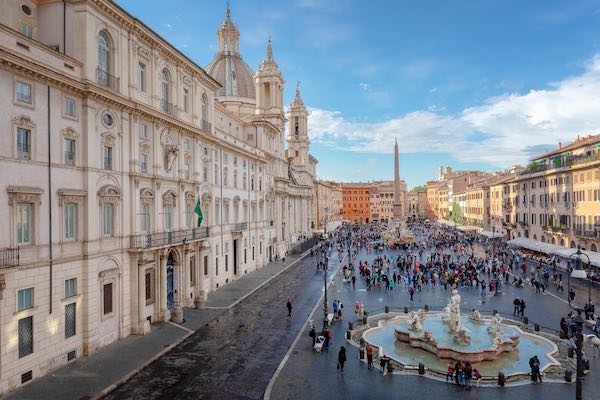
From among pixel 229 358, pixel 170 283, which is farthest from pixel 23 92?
pixel 170 283

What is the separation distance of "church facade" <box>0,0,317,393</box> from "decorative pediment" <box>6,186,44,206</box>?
0.05 meters

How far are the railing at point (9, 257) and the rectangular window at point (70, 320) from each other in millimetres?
3631

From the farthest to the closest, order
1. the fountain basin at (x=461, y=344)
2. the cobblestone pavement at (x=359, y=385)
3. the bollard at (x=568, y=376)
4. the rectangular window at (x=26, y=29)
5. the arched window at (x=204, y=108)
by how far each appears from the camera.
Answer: the arched window at (x=204, y=108) < the fountain basin at (x=461, y=344) < the rectangular window at (x=26, y=29) < the bollard at (x=568, y=376) < the cobblestone pavement at (x=359, y=385)

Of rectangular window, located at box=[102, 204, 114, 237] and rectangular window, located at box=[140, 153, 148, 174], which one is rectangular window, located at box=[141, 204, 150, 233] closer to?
rectangular window, located at box=[140, 153, 148, 174]

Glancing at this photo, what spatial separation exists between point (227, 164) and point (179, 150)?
10.9 m

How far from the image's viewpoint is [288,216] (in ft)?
217

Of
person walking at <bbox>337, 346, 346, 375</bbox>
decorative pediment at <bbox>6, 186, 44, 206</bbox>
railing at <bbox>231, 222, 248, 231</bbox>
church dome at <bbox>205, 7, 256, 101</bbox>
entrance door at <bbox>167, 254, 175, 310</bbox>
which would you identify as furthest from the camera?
church dome at <bbox>205, 7, 256, 101</bbox>

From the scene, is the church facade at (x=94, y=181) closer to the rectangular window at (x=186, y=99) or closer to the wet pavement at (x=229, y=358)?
the rectangular window at (x=186, y=99)

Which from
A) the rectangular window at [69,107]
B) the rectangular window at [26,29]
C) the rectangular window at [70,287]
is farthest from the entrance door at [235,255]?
the rectangular window at [26,29]

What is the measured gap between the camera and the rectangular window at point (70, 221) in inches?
766

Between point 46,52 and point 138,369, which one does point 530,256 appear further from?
point 46,52

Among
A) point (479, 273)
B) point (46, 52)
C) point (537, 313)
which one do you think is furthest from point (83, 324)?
point (479, 273)

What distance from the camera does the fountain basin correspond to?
20125 mm

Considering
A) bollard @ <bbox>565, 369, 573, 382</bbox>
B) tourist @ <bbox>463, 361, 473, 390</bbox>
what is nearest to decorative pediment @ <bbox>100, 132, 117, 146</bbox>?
tourist @ <bbox>463, 361, 473, 390</bbox>
